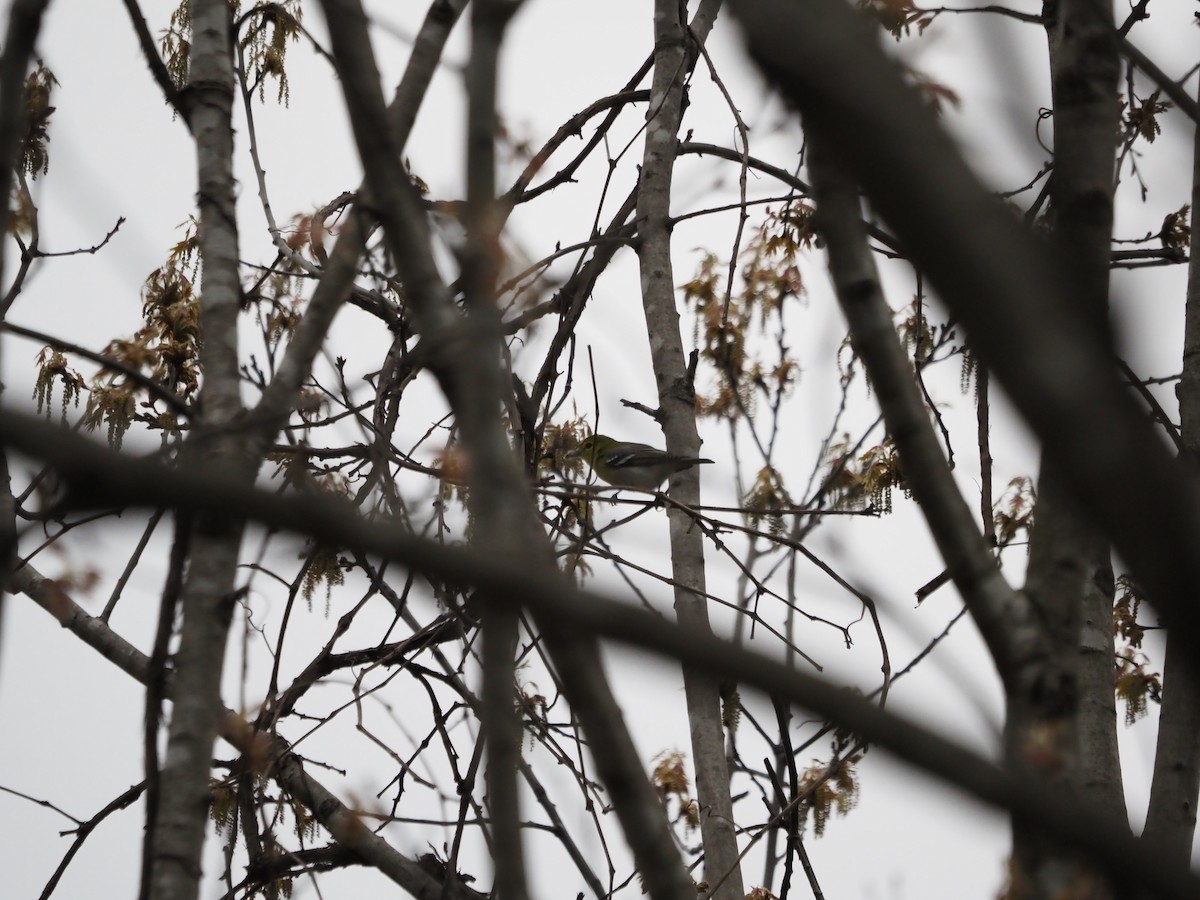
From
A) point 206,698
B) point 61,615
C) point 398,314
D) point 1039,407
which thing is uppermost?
point 398,314

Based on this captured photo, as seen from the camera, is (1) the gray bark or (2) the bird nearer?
(1) the gray bark

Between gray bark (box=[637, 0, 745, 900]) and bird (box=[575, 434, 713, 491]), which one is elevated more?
bird (box=[575, 434, 713, 491])

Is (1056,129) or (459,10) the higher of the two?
(459,10)

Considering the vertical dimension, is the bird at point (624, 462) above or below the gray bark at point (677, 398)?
above

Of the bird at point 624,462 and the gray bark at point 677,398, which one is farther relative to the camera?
the bird at point 624,462

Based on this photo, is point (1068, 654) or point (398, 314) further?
point (398, 314)

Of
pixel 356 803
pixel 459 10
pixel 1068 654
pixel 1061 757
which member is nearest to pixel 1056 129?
pixel 1068 654

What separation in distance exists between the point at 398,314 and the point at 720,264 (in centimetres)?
308

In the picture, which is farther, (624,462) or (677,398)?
(624,462)

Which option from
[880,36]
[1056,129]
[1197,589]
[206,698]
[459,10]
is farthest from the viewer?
[459,10]

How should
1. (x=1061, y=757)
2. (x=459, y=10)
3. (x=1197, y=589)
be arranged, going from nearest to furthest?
(x=1197, y=589)
(x=1061, y=757)
(x=459, y=10)

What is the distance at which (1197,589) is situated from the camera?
0.75 metres

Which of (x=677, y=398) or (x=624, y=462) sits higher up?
(x=624, y=462)

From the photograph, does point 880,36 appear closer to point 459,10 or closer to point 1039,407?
point 1039,407
